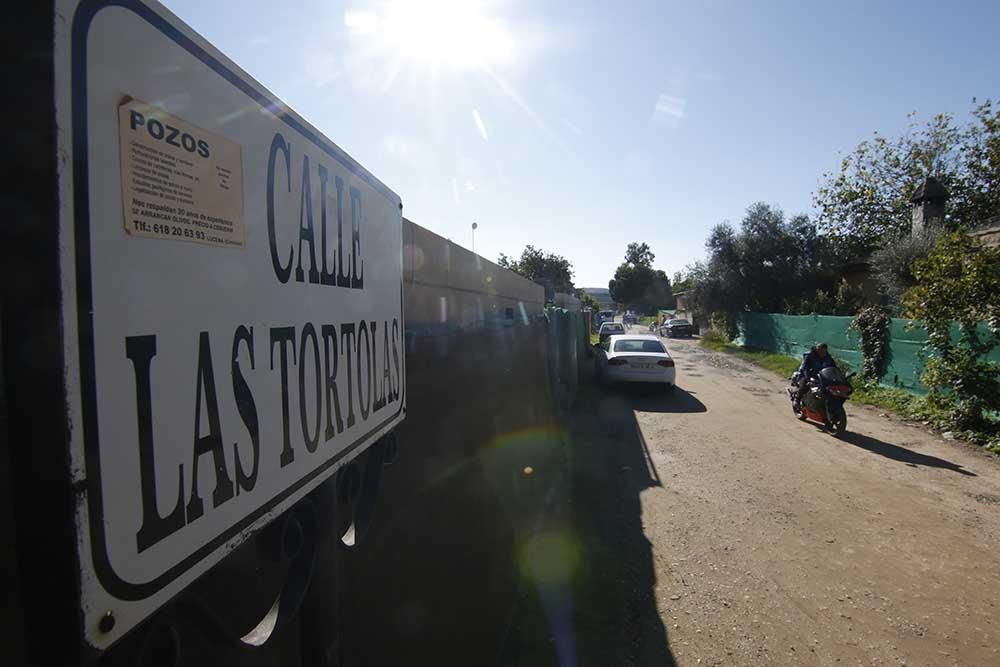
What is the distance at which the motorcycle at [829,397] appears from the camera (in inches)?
331

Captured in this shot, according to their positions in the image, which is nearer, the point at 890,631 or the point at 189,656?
the point at 189,656

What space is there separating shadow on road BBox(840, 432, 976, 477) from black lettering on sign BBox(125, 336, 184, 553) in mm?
8477

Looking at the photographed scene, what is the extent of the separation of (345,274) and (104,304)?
0.75m

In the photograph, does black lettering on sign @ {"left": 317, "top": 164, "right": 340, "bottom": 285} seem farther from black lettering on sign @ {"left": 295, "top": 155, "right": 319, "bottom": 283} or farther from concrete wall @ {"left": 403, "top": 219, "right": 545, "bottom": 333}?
concrete wall @ {"left": 403, "top": 219, "right": 545, "bottom": 333}

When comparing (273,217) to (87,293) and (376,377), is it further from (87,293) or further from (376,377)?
(376,377)

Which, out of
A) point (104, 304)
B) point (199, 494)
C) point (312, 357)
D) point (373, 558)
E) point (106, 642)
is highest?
point (104, 304)

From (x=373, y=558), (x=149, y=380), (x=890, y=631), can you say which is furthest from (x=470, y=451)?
(x=890, y=631)

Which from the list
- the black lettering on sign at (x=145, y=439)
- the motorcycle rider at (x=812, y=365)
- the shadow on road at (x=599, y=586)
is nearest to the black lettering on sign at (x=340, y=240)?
the black lettering on sign at (x=145, y=439)

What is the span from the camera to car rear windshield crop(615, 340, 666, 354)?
39.9 feet

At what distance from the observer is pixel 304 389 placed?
1.17 meters

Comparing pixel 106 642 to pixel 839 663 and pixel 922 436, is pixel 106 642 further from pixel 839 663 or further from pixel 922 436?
pixel 922 436

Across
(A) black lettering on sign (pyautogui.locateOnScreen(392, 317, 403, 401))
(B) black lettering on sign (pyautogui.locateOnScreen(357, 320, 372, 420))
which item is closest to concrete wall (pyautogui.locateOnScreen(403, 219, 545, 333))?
(A) black lettering on sign (pyautogui.locateOnScreen(392, 317, 403, 401))

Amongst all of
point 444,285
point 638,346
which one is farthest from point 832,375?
point 444,285

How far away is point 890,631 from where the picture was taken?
331 centimetres
